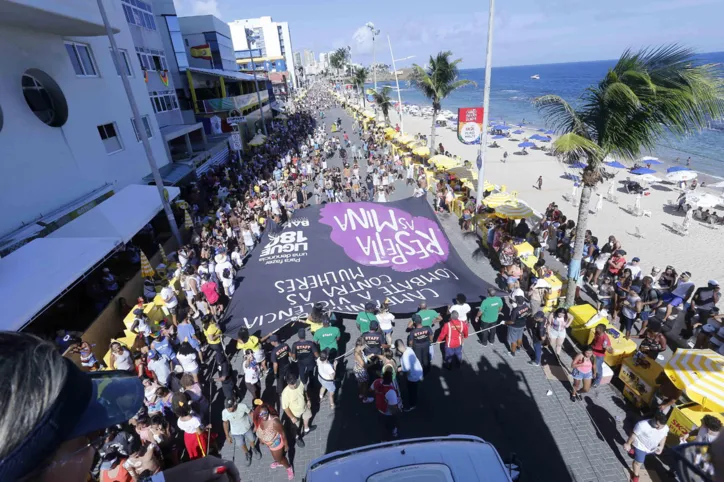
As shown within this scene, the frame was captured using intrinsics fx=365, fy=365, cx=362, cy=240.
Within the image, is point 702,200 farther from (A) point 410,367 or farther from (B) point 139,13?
(B) point 139,13

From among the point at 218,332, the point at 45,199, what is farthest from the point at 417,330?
the point at 45,199

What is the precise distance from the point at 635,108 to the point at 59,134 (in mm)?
18562

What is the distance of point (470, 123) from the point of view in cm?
1730

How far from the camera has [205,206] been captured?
67.5ft

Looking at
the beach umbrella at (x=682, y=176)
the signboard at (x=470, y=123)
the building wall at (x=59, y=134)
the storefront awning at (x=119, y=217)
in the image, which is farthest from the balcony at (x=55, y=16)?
the beach umbrella at (x=682, y=176)

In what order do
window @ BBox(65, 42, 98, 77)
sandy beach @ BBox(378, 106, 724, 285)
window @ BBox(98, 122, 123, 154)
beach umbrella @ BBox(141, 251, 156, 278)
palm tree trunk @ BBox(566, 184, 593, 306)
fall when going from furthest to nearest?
window @ BBox(98, 122, 123, 154) < window @ BBox(65, 42, 98, 77) < sandy beach @ BBox(378, 106, 724, 285) < beach umbrella @ BBox(141, 251, 156, 278) < palm tree trunk @ BBox(566, 184, 593, 306)

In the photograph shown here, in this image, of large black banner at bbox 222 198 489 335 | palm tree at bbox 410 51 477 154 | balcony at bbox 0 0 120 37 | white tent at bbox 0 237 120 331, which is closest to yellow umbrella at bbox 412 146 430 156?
palm tree at bbox 410 51 477 154

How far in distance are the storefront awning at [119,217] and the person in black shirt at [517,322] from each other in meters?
12.2

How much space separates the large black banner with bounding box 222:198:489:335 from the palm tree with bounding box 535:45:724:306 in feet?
13.9

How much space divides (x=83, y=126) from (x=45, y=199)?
13.2ft

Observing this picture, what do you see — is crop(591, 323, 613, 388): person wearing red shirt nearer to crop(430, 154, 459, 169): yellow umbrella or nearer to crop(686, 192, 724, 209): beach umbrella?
crop(430, 154, 459, 169): yellow umbrella

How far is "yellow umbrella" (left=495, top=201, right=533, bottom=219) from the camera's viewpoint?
1442 cm

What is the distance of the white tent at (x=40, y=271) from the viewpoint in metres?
8.23

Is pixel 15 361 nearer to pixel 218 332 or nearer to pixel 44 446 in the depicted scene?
pixel 44 446
